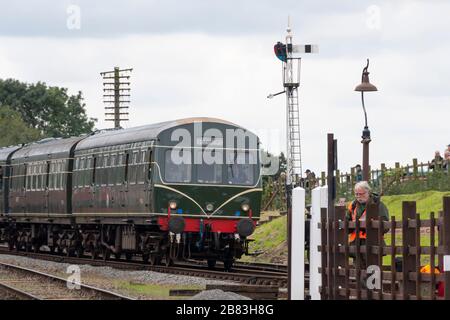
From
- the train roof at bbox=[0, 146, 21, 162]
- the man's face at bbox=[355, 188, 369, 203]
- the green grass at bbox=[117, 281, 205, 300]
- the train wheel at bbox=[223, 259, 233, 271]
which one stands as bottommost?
the green grass at bbox=[117, 281, 205, 300]

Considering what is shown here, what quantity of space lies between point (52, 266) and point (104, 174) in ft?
8.58

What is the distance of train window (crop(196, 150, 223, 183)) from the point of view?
31.5m

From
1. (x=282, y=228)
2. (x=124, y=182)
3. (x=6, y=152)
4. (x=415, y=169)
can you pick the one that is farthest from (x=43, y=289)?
(x=6, y=152)

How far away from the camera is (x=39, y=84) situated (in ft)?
422

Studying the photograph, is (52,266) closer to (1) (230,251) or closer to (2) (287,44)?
(1) (230,251)

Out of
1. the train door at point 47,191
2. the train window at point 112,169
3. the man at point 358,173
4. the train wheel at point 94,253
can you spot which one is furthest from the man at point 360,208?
the train door at point 47,191

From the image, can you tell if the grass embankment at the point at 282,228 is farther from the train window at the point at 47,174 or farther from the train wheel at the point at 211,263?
the train window at the point at 47,174

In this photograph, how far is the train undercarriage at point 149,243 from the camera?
31.7 metres

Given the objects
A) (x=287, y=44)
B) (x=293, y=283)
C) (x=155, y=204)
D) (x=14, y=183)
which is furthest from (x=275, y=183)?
(x=293, y=283)

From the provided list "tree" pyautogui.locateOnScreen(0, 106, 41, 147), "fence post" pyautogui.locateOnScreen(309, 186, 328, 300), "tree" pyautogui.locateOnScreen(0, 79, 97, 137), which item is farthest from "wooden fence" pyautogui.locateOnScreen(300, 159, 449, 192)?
"tree" pyautogui.locateOnScreen(0, 79, 97, 137)

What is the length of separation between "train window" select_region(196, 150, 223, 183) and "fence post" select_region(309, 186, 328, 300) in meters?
13.7

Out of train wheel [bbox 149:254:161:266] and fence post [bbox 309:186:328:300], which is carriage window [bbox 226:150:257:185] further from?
fence post [bbox 309:186:328:300]

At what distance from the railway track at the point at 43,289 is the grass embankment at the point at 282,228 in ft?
29.1

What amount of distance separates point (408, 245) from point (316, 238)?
3012mm
